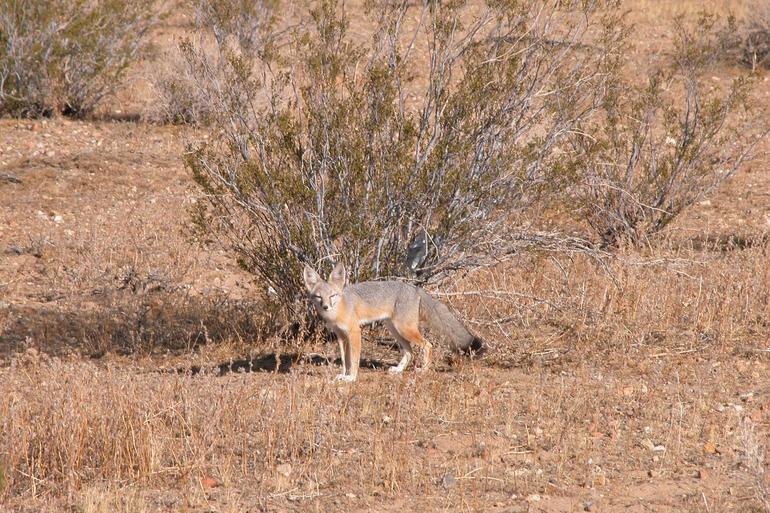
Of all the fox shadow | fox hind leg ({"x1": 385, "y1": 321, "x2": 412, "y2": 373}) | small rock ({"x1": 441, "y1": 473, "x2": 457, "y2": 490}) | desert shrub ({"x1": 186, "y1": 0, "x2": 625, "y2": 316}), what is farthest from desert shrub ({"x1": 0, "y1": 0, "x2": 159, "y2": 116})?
small rock ({"x1": 441, "y1": 473, "x2": 457, "y2": 490})

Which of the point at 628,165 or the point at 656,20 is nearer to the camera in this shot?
the point at 628,165

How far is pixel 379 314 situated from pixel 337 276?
A: 0.47m

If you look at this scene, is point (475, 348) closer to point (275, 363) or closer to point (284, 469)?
point (275, 363)

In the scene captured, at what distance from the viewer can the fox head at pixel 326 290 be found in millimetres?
7789

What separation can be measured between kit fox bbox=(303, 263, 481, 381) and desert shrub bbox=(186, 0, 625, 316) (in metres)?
0.68

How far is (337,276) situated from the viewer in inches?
312

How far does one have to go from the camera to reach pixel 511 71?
8836mm

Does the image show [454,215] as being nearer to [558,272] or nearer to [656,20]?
[558,272]

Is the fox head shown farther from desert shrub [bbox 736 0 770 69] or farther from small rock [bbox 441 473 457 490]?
desert shrub [bbox 736 0 770 69]

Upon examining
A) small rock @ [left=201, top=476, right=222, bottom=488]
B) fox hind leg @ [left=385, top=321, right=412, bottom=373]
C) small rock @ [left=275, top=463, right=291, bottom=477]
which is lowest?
fox hind leg @ [left=385, top=321, right=412, bottom=373]

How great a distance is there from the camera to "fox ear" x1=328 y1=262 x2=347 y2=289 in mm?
7902

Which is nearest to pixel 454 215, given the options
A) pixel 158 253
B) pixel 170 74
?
pixel 158 253

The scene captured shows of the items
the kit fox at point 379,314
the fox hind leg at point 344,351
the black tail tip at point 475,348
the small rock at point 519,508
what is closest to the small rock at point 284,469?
the small rock at point 519,508

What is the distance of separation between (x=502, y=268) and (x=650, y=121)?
12.5ft
